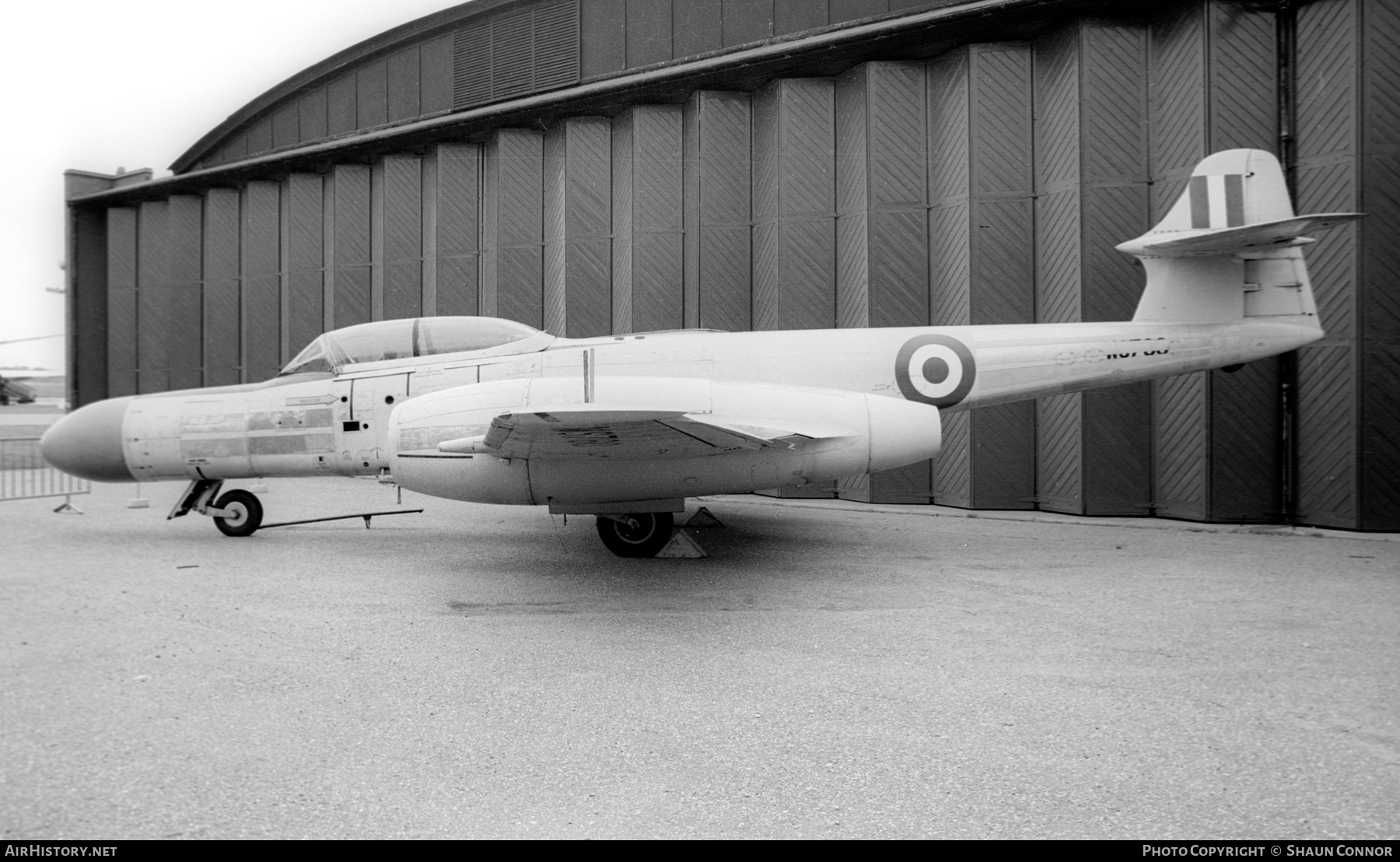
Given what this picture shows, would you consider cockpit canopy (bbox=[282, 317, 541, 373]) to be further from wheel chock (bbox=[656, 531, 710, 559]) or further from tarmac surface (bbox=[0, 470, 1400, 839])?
wheel chock (bbox=[656, 531, 710, 559])

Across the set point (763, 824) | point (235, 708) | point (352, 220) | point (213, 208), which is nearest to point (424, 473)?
point (235, 708)

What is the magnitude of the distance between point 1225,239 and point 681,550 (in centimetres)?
493

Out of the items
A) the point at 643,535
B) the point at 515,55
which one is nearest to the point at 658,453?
the point at 643,535

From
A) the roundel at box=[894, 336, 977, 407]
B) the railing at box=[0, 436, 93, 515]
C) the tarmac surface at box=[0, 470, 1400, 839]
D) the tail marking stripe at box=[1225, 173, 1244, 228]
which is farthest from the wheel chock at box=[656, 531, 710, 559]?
the railing at box=[0, 436, 93, 515]

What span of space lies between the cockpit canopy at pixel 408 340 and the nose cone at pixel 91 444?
1.70 m

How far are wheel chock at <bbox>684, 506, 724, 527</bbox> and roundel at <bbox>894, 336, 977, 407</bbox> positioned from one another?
2.32 metres

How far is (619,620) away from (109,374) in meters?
16.5

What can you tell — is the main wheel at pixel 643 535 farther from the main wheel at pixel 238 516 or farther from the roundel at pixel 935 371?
the main wheel at pixel 238 516

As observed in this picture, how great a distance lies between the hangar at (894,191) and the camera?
26.5ft

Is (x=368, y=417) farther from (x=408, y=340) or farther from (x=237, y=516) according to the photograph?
(x=237, y=516)

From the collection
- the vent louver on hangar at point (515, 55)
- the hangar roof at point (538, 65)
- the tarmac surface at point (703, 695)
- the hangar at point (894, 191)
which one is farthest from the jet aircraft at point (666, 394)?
the vent louver on hangar at point (515, 55)

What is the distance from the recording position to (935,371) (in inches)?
268

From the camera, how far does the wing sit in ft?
16.7

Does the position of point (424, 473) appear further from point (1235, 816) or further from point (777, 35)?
point (777, 35)
